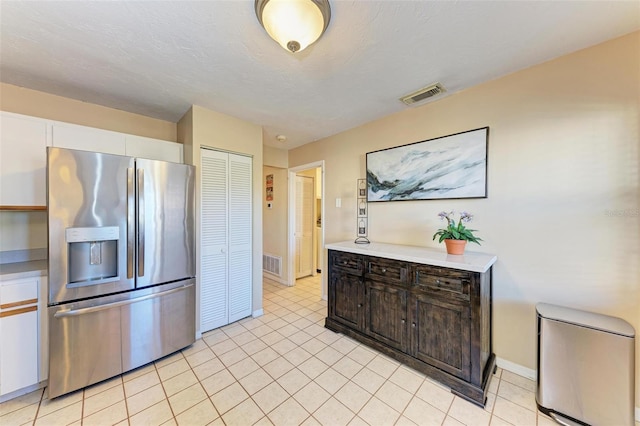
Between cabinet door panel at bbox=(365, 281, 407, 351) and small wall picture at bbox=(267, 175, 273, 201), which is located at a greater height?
small wall picture at bbox=(267, 175, 273, 201)

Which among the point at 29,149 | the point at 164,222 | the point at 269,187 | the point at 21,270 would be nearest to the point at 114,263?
the point at 164,222

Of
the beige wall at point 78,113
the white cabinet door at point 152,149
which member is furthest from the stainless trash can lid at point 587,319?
the beige wall at point 78,113

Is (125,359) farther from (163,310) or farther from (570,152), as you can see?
(570,152)

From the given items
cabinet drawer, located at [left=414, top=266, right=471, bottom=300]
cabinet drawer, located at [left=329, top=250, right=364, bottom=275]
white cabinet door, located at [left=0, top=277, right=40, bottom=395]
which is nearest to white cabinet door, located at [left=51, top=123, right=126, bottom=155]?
white cabinet door, located at [left=0, top=277, right=40, bottom=395]

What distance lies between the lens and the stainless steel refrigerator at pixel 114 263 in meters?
1.67

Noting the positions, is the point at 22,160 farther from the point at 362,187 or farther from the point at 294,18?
the point at 362,187

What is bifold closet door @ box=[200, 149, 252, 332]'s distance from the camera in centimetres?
262

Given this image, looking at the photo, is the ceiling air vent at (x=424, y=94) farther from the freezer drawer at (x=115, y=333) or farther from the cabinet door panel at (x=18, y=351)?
the cabinet door panel at (x=18, y=351)

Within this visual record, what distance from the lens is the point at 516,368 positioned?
1964mm

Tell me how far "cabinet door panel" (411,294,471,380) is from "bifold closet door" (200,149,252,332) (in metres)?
2.04

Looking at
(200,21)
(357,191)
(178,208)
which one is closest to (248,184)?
(178,208)

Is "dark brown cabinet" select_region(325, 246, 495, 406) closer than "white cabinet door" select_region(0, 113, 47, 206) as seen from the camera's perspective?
Yes

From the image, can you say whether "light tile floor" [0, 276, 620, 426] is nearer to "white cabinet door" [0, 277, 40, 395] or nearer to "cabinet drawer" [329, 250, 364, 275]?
"white cabinet door" [0, 277, 40, 395]

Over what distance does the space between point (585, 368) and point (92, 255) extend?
3.56 metres
